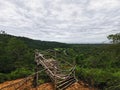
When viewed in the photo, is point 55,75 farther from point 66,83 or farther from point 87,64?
point 87,64

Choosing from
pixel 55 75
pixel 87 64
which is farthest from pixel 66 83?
pixel 87 64

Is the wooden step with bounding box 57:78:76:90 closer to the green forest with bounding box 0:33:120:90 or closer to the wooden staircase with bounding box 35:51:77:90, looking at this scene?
the wooden staircase with bounding box 35:51:77:90

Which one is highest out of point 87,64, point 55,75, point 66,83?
point 55,75

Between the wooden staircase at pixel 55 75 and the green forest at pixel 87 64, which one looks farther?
the wooden staircase at pixel 55 75

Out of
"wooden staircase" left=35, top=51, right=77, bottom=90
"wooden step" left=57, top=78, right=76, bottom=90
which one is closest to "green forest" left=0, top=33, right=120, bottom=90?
"wooden staircase" left=35, top=51, right=77, bottom=90

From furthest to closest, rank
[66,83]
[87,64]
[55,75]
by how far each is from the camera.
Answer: [87,64]
[66,83]
[55,75]

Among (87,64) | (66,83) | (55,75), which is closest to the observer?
(55,75)

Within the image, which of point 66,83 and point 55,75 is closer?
point 55,75

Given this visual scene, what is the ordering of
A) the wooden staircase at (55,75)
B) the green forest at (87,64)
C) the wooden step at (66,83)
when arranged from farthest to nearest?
the wooden step at (66,83), the wooden staircase at (55,75), the green forest at (87,64)

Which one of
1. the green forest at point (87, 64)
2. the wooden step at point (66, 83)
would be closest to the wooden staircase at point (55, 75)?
the wooden step at point (66, 83)

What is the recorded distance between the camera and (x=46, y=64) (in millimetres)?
11414

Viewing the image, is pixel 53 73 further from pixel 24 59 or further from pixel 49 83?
pixel 24 59

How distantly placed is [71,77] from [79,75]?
1.36 m

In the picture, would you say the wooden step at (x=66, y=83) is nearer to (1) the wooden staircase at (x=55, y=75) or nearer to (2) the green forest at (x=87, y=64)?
(1) the wooden staircase at (x=55, y=75)
